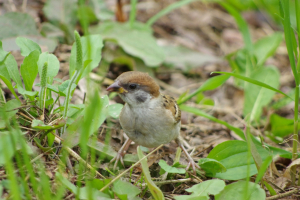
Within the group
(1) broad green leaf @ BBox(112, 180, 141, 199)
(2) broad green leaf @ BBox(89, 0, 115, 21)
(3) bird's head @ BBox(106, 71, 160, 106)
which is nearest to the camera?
(1) broad green leaf @ BBox(112, 180, 141, 199)

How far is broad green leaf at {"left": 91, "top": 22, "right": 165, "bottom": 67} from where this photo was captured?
5.57m

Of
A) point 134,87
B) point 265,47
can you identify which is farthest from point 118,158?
point 265,47

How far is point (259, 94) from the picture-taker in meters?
5.47

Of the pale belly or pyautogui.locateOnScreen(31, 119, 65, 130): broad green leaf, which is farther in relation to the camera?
the pale belly

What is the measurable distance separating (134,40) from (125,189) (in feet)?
10.7

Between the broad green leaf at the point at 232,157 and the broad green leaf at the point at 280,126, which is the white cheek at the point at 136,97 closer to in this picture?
the broad green leaf at the point at 232,157

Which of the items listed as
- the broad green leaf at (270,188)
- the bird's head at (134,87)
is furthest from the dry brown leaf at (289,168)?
the bird's head at (134,87)

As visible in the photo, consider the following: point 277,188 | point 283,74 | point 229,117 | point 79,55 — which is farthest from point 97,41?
point 283,74

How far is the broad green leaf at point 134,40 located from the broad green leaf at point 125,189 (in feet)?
9.18

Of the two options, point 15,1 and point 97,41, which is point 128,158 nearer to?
point 97,41

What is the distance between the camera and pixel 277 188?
11.4 ft

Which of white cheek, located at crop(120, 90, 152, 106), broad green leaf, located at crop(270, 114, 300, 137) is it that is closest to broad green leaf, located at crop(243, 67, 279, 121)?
broad green leaf, located at crop(270, 114, 300, 137)

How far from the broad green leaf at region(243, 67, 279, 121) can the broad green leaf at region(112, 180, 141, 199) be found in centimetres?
291

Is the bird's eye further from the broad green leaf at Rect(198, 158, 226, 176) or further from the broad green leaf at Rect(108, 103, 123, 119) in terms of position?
the broad green leaf at Rect(198, 158, 226, 176)
